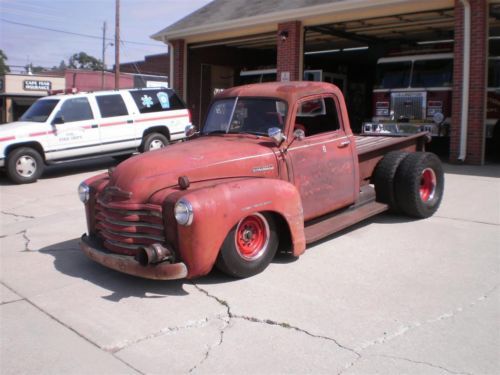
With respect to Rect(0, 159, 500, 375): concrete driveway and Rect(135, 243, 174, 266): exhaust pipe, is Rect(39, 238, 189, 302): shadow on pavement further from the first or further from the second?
Rect(135, 243, 174, 266): exhaust pipe

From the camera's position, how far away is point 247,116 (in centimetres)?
610

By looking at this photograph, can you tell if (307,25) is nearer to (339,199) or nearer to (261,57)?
(261,57)

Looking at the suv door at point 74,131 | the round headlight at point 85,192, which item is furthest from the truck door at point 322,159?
the suv door at point 74,131

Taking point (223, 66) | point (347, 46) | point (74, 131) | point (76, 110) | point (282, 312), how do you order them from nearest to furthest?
point (282, 312), point (74, 131), point (76, 110), point (347, 46), point (223, 66)

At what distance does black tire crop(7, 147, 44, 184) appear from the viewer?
11695 millimetres

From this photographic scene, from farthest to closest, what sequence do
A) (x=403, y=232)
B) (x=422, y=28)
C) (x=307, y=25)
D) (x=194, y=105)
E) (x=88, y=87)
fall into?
(x=88, y=87)
(x=194, y=105)
(x=422, y=28)
(x=307, y=25)
(x=403, y=232)

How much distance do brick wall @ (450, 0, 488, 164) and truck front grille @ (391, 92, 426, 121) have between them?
188 centimetres

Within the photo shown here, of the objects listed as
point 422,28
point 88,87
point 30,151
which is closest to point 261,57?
point 422,28

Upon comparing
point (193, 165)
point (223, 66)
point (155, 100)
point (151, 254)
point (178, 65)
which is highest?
point (223, 66)

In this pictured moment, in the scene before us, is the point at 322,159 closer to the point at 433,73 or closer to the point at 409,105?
the point at 409,105

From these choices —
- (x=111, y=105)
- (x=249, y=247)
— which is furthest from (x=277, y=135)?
(x=111, y=105)

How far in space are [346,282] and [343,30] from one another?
13.3m

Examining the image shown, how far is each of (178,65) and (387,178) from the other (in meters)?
12.9

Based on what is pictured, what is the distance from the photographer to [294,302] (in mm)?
4574
